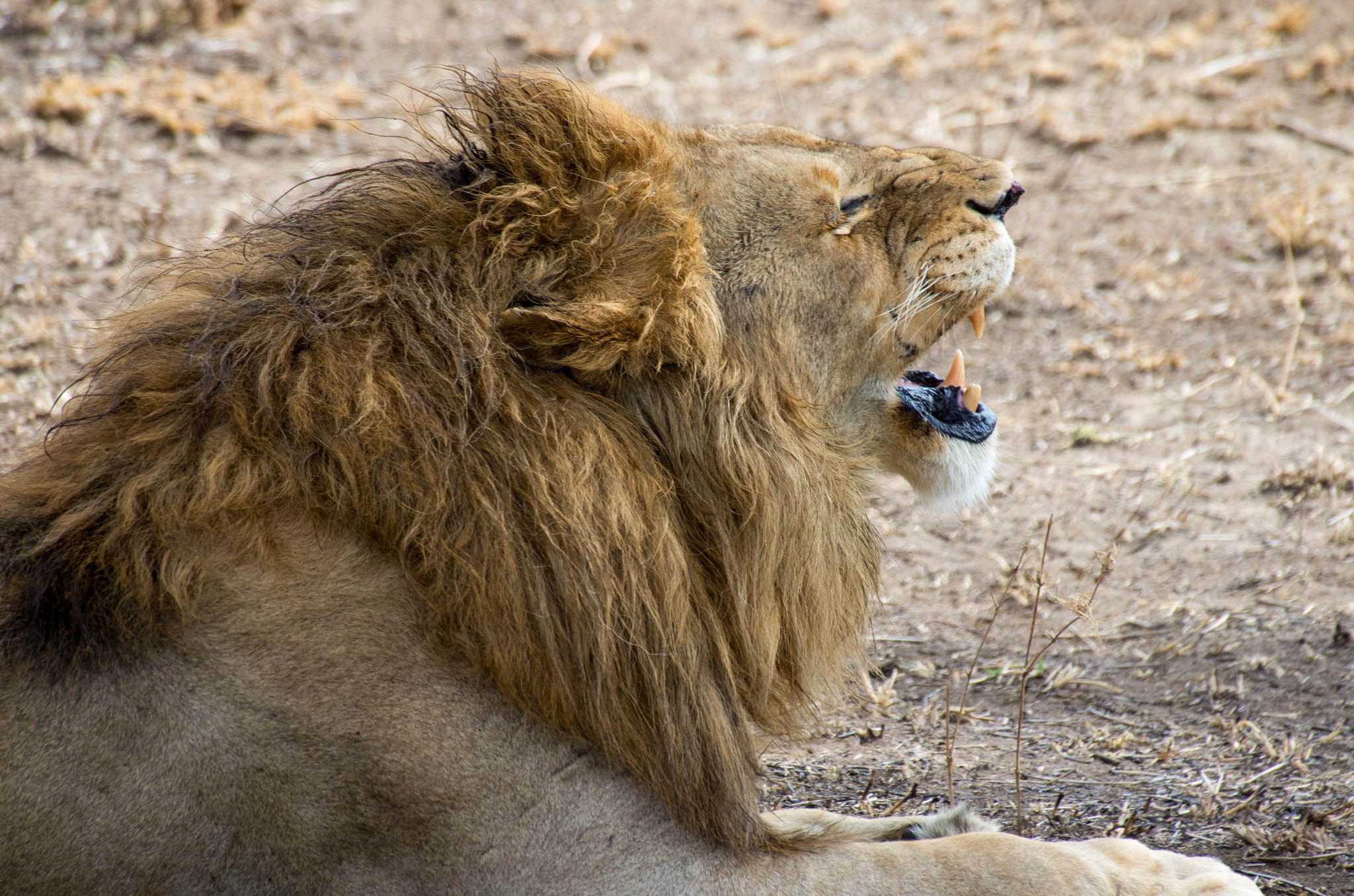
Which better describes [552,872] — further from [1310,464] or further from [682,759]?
[1310,464]

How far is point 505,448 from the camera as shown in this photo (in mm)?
2213

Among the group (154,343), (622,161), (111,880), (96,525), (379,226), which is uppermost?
(622,161)

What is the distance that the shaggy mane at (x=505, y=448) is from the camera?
2.14m

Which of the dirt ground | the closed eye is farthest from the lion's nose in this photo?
the dirt ground

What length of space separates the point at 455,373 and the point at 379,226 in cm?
36

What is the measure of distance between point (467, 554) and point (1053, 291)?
423 centimetres

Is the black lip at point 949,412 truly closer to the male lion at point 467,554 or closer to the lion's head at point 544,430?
the lion's head at point 544,430

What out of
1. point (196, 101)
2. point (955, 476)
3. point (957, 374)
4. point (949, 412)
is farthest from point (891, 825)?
point (196, 101)

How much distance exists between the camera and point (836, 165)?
276 cm

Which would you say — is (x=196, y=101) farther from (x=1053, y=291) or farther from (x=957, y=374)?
(x=957, y=374)

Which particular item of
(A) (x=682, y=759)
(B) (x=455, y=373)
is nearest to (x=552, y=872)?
(A) (x=682, y=759)

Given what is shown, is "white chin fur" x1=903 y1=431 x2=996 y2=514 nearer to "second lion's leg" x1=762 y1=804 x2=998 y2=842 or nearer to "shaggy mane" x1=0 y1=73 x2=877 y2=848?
"shaggy mane" x1=0 y1=73 x2=877 y2=848

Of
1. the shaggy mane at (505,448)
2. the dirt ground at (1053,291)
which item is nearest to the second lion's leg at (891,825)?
the dirt ground at (1053,291)

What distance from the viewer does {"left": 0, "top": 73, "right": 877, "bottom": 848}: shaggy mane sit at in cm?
214
